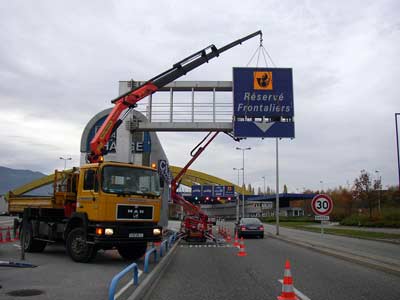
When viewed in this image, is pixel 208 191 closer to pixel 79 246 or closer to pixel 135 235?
pixel 79 246

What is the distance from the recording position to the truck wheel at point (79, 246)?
496 inches

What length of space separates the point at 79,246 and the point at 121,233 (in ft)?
5.16

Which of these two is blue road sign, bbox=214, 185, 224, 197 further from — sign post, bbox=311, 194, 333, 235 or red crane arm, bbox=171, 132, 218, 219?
sign post, bbox=311, 194, 333, 235

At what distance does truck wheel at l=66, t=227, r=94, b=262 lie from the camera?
1259 centimetres

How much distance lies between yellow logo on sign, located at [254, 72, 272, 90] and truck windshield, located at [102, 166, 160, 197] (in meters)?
8.80

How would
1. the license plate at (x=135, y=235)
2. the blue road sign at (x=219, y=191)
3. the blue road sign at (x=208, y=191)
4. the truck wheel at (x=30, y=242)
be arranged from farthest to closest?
the blue road sign at (x=208, y=191)
the blue road sign at (x=219, y=191)
the truck wheel at (x=30, y=242)
the license plate at (x=135, y=235)

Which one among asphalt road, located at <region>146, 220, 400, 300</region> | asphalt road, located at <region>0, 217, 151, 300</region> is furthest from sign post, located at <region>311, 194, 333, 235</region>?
asphalt road, located at <region>0, 217, 151, 300</region>

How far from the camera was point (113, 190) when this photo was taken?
40.6 ft

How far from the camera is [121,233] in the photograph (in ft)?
40.4

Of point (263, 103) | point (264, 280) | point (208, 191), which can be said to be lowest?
point (264, 280)

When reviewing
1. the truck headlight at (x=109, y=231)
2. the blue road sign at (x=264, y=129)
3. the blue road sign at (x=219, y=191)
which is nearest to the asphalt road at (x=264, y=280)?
the truck headlight at (x=109, y=231)

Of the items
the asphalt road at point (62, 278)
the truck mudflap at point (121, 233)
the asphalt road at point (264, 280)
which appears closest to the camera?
the asphalt road at point (62, 278)

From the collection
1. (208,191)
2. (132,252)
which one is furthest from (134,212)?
(208,191)

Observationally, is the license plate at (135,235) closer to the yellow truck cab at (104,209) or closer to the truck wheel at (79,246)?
the yellow truck cab at (104,209)
